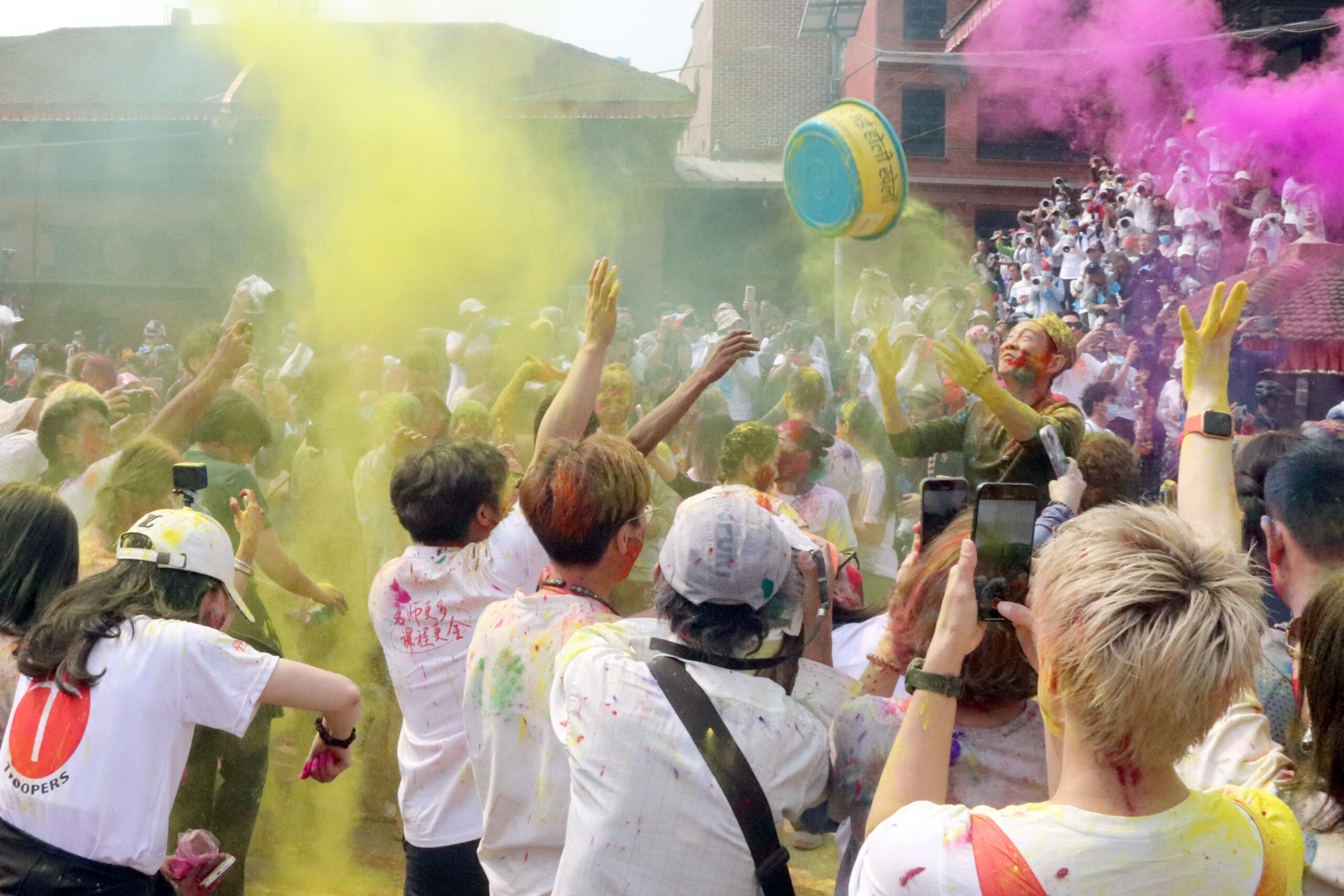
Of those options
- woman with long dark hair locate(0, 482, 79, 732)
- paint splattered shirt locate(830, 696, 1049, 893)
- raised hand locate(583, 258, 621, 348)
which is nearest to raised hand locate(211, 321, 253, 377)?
woman with long dark hair locate(0, 482, 79, 732)

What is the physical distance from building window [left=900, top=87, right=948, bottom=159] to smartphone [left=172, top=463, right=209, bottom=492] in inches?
1104

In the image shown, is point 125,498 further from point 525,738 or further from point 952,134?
point 952,134

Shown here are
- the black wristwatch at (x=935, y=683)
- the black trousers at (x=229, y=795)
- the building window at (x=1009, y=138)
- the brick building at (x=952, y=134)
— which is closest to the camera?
the black wristwatch at (x=935, y=683)

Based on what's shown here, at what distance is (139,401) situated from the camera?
218 inches

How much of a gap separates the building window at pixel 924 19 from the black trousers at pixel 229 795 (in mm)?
29300

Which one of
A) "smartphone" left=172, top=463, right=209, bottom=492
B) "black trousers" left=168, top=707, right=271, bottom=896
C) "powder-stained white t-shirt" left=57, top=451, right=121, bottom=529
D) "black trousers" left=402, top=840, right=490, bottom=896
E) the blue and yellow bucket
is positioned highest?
the blue and yellow bucket

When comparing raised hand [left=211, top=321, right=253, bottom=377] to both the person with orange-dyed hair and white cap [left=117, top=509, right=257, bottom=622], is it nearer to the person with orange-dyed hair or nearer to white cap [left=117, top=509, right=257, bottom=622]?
white cap [left=117, top=509, right=257, bottom=622]

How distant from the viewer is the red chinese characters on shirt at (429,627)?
2691 millimetres

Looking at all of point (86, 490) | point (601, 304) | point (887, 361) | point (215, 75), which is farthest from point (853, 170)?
point (215, 75)

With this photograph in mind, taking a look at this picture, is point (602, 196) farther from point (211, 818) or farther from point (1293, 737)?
point (1293, 737)

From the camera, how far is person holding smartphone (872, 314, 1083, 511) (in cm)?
331

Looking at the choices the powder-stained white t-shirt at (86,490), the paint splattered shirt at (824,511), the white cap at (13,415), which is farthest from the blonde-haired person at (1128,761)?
the white cap at (13,415)

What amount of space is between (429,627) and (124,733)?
738mm

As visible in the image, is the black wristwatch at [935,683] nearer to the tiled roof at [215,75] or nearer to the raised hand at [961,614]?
the raised hand at [961,614]
